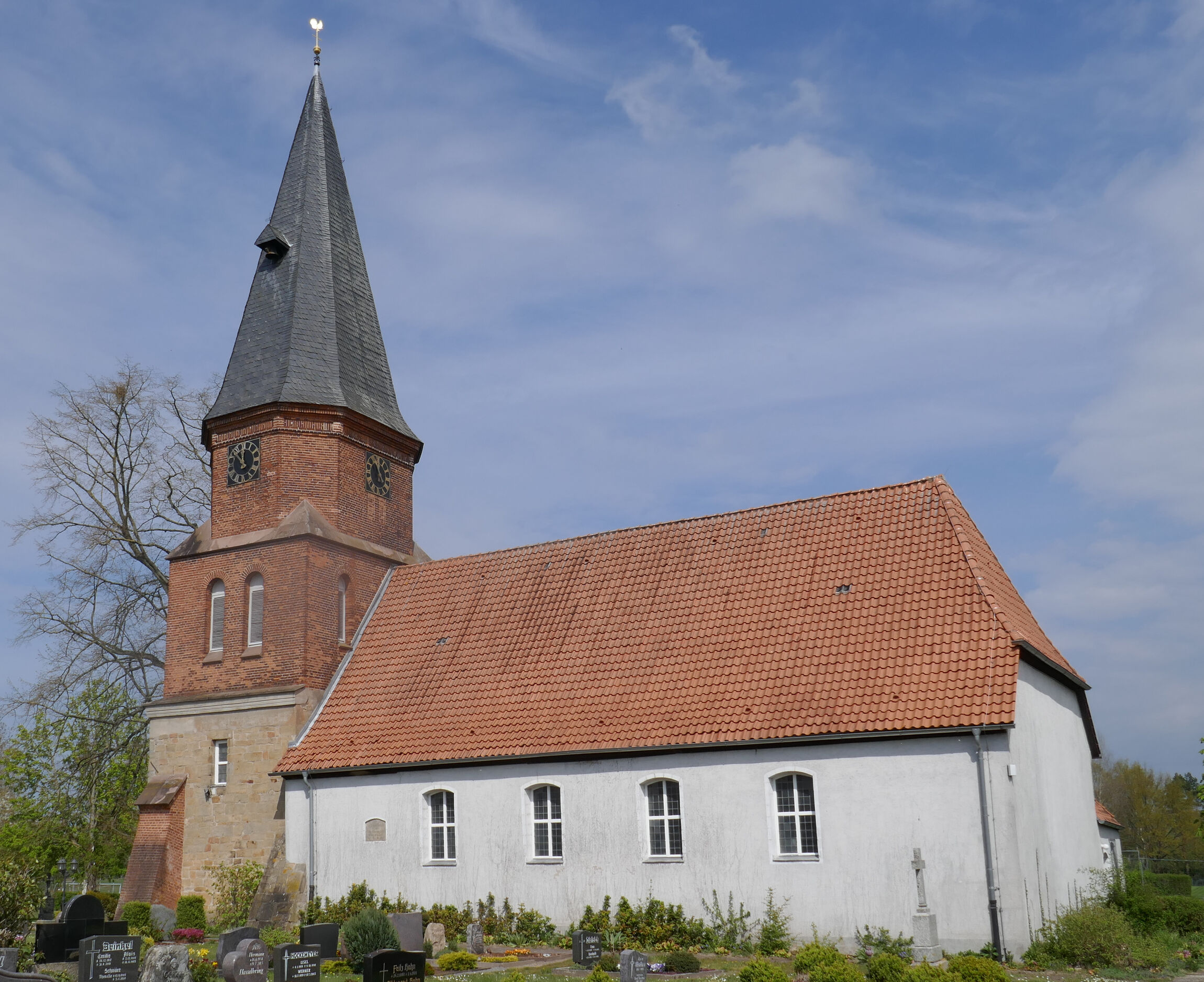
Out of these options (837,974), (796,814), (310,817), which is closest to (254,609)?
(310,817)

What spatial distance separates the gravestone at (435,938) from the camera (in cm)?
A: 1825

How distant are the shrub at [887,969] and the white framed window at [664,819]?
5905mm

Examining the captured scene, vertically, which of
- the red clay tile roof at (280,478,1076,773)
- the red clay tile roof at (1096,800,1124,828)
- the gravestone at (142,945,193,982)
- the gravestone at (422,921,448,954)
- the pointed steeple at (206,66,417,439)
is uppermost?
the pointed steeple at (206,66,417,439)

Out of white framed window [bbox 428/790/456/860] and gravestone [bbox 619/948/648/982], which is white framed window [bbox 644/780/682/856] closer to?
white framed window [bbox 428/790/456/860]

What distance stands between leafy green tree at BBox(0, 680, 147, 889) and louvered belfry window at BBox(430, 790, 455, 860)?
1490 centimetres

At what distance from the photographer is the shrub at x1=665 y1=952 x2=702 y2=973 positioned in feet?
52.6

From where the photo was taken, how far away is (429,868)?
70.7 ft

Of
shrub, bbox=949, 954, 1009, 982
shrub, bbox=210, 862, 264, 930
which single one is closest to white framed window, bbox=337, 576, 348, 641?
shrub, bbox=210, 862, 264, 930

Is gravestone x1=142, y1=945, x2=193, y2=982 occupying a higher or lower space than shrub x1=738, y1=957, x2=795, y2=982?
higher

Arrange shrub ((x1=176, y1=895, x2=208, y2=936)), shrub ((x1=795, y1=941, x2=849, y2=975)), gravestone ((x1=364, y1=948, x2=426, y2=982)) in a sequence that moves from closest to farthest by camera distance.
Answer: shrub ((x1=795, y1=941, x2=849, y2=975)) → gravestone ((x1=364, y1=948, x2=426, y2=982)) → shrub ((x1=176, y1=895, x2=208, y2=936))

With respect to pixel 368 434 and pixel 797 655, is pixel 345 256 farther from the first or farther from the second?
pixel 797 655

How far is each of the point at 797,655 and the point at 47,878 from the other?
100 ft

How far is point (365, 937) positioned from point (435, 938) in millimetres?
1945

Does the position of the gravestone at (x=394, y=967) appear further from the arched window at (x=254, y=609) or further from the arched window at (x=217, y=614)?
the arched window at (x=217, y=614)
